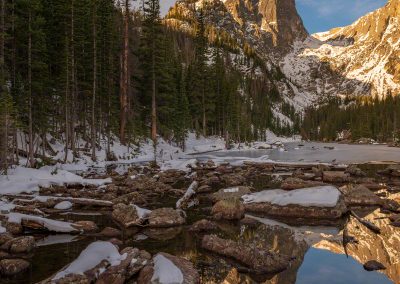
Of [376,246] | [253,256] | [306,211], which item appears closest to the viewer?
[253,256]

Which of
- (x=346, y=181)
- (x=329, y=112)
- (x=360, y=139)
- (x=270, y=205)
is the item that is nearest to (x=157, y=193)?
(x=270, y=205)

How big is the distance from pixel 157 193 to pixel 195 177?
643 cm

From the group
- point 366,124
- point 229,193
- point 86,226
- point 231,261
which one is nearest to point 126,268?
point 231,261

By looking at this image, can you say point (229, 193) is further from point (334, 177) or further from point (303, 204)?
point (334, 177)

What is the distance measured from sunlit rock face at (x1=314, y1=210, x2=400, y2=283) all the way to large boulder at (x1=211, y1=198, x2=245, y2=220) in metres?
3.49

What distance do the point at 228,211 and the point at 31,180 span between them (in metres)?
11.0

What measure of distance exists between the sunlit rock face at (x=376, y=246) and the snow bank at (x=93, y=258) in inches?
225

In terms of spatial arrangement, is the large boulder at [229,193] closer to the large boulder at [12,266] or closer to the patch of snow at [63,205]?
the patch of snow at [63,205]

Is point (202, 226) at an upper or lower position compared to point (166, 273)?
lower

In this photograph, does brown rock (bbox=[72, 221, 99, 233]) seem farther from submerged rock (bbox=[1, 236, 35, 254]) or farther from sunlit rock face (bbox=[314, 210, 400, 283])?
sunlit rock face (bbox=[314, 210, 400, 283])

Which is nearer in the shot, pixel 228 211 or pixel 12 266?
pixel 12 266

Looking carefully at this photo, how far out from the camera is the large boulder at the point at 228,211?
43.3 feet

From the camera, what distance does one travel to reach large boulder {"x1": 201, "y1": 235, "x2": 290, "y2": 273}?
8141mm

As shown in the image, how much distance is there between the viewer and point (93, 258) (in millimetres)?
7383
